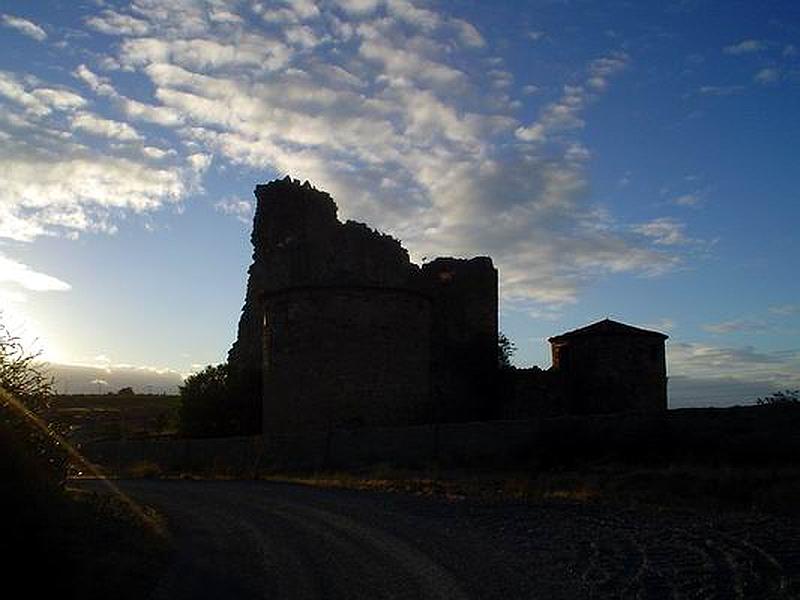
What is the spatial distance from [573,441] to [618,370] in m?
9.75

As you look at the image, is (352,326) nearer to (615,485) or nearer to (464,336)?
(464,336)

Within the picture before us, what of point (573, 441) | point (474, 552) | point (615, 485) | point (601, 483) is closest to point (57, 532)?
point (474, 552)

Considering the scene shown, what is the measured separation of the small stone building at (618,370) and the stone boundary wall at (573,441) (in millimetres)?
8170

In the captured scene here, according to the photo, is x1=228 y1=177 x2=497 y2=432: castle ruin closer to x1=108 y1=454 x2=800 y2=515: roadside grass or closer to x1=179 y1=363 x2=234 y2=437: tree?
x1=179 y1=363 x2=234 y2=437: tree

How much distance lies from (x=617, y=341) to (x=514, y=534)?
21242 millimetres

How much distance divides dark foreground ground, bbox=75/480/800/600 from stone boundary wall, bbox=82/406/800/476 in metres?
7.71

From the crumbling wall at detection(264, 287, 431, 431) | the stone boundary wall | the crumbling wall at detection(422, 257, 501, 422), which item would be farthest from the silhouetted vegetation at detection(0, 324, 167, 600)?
the crumbling wall at detection(422, 257, 501, 422)

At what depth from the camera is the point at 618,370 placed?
104 ft

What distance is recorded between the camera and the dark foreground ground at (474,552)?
27.1ft

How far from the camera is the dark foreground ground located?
8258mm

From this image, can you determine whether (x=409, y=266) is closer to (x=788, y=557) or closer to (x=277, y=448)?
(x=277, y=448)

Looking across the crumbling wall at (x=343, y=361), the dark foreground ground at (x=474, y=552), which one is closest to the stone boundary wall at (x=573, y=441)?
the crumbling wall at (x=343, y=361)

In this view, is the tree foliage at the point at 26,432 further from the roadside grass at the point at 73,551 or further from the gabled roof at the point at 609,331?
the gabled roof at the point at 609,331

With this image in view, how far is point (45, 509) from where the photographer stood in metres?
10.4
